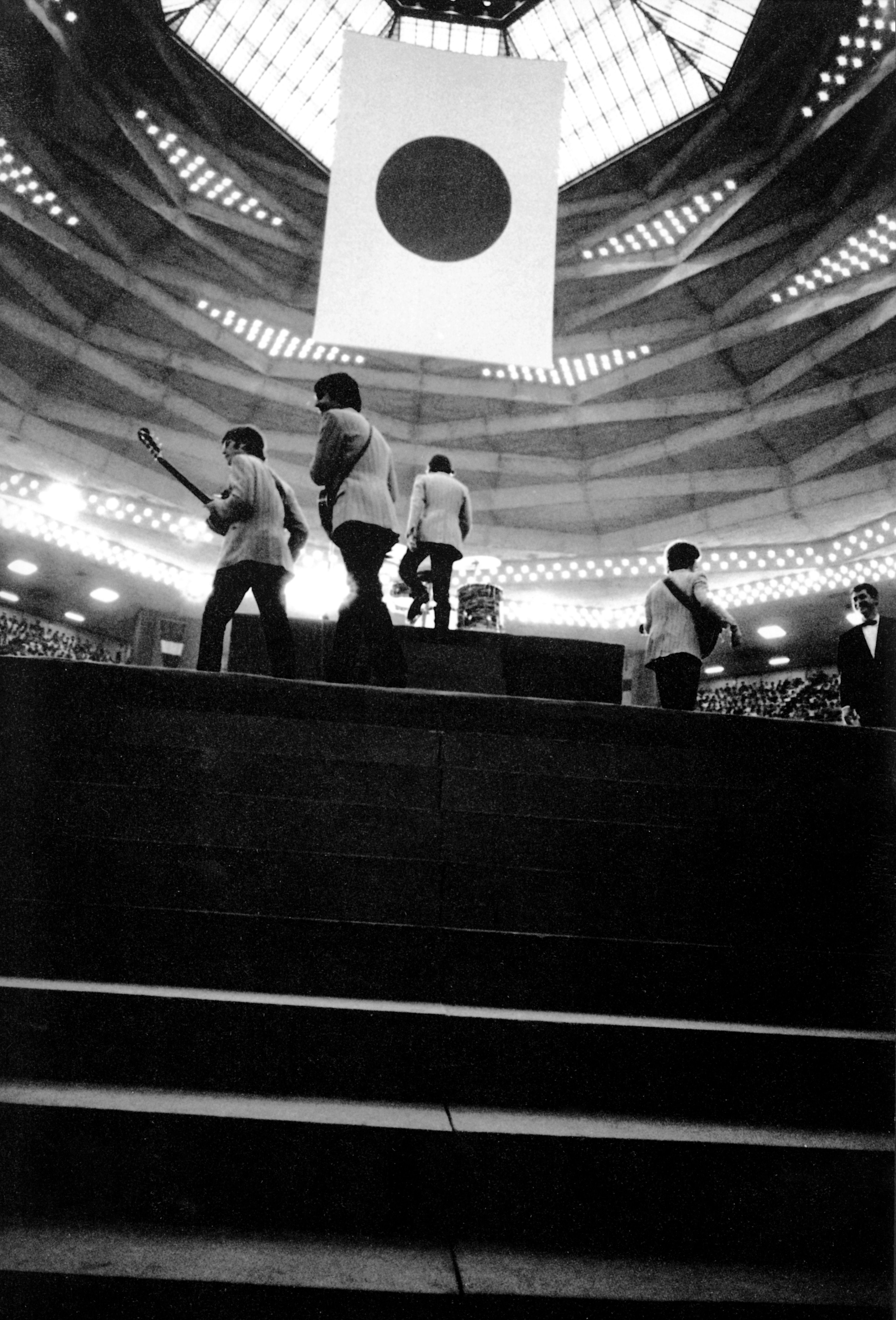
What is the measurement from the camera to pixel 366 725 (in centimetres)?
323

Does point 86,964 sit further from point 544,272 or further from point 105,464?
point 105,464

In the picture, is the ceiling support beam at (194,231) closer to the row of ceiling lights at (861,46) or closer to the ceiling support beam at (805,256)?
the ceiling support beam at (805,256)

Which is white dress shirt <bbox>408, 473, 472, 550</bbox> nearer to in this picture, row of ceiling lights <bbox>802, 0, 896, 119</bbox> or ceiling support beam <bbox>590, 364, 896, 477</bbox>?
row of ceiling lights <bbox>802, 0, 896, 119</bbox>

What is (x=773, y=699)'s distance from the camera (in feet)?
65.0

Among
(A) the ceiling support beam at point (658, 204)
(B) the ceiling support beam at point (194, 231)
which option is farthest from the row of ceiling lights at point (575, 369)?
(B) the ceiling support beam at point (194, 231)

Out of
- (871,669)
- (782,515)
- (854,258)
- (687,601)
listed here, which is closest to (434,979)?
(687,601)

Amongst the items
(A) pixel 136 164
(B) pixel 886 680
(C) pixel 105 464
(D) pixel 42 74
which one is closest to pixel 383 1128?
(B) pixel 886 680

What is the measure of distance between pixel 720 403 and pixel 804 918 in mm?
16926

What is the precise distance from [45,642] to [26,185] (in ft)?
34.1

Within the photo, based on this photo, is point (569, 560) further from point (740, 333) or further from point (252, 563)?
point (252, 563)

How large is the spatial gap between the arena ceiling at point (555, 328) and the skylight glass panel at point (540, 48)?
1.25 ft

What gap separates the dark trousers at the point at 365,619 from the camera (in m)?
4.57

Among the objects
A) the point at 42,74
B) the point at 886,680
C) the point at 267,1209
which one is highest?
the point at 42,74

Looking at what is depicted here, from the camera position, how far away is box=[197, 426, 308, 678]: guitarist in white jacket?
15.4 ft
